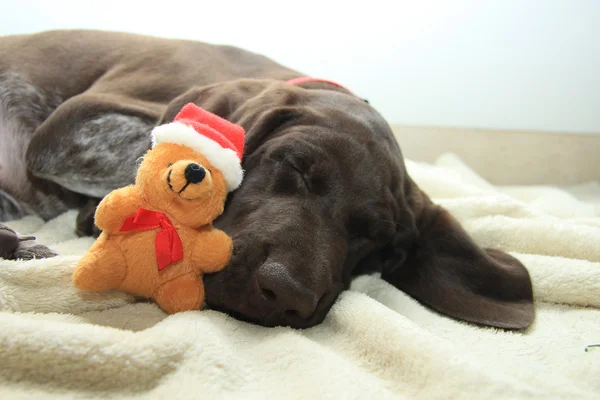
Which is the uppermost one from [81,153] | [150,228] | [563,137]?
[150,228]

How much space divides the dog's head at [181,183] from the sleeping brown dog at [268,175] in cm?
21

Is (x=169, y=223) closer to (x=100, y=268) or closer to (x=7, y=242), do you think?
(x=100, y=268)

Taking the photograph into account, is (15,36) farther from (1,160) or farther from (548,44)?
(548,44)

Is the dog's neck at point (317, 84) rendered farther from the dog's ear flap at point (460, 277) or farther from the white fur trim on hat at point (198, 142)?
the white fur trim on hat at point (198, 142)

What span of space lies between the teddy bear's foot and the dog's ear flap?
1488 mm

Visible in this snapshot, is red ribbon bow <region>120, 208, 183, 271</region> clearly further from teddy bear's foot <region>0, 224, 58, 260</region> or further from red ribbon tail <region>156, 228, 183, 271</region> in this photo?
teddy bear's foot <region>0, 224, 58, 260</region>

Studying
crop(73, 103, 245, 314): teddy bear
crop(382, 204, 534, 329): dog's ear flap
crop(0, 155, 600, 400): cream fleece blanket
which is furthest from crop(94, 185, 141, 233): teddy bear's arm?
crop(382, 204, 534, 329): dog's ear flap

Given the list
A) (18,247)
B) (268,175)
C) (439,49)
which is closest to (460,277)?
(268,175)

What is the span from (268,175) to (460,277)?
99 centimetres

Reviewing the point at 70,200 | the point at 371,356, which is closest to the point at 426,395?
the point at 371,356

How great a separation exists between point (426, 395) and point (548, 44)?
5.20m

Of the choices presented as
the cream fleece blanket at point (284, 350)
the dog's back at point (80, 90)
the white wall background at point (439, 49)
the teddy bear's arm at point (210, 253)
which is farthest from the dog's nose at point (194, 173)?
the white wall background at point (439, 49)

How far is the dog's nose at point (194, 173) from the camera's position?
1.54 metres

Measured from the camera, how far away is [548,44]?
5.60 meters
